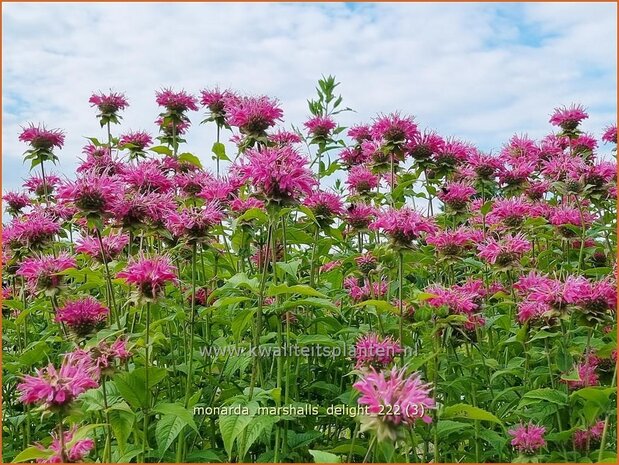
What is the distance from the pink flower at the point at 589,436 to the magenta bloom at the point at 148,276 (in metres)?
1.70

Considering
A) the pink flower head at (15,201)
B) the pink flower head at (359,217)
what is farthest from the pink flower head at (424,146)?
the pink flower head at (15,201)

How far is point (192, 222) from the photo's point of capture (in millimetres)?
2480

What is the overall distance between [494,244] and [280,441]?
4.57 feet

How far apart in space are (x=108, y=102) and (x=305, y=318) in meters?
2.49

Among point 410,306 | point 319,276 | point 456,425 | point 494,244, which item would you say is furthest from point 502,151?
point 456,425

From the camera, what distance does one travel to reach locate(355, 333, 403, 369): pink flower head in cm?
220

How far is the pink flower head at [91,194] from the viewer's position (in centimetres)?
234

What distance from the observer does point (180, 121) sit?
4.11m

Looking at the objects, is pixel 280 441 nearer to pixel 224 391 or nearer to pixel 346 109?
pixel 224 391

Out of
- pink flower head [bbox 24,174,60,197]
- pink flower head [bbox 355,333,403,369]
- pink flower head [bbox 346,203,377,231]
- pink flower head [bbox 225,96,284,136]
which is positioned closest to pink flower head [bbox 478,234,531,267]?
pink flower head [bbox 346,203,377,231]

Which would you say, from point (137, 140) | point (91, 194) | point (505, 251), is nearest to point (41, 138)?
point (137, 140)

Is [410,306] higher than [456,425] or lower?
higher

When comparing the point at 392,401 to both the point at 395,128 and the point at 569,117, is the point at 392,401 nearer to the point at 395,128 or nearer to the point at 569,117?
the point at 395,128

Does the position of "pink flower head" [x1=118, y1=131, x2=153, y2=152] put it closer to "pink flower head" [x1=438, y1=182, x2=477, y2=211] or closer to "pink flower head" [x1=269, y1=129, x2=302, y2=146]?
"pink flower head" [x1=269, y1=129, x2=302, y2=146]
